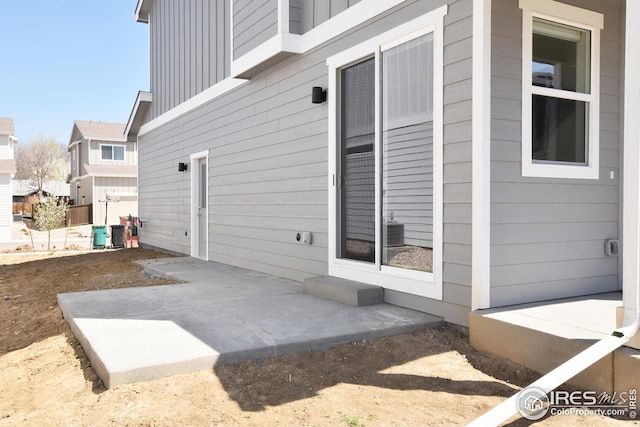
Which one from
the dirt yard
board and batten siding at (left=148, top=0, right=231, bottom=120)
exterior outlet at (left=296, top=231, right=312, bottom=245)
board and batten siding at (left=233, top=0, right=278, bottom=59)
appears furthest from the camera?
board and batten siding at (left=148, top=0, right=231, bottom=120)

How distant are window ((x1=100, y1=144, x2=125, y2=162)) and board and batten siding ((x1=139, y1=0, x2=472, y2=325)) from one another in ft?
59.8

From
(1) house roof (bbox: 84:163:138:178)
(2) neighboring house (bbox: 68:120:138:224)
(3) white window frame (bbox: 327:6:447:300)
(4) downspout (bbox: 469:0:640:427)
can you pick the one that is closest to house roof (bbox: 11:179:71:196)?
(2) neighboring house (bbox: 68:120:138:224)

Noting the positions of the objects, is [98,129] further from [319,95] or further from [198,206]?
[319,95]

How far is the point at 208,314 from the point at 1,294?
4.62 metres

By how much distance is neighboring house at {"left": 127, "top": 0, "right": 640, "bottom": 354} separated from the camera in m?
3.62

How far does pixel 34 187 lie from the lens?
40219mm

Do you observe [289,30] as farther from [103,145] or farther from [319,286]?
[103,145]

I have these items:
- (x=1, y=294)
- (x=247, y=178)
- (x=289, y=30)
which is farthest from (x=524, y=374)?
(x=1, y=294)

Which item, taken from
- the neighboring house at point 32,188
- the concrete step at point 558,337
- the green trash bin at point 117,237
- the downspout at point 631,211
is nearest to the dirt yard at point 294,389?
the concrete step at point 558,337

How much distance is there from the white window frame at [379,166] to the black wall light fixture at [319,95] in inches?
4.9

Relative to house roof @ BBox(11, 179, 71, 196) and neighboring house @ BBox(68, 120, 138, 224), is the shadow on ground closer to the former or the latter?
neighboring house @ BBox(68, 120, 138, 224)

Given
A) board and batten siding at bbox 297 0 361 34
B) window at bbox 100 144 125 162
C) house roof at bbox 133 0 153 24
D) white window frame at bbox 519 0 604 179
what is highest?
house roof at bbox 133 0 153 24

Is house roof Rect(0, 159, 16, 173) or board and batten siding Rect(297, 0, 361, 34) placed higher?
board and batten siding Rect(297, 0, 361, 34)

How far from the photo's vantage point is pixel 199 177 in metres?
9.30
